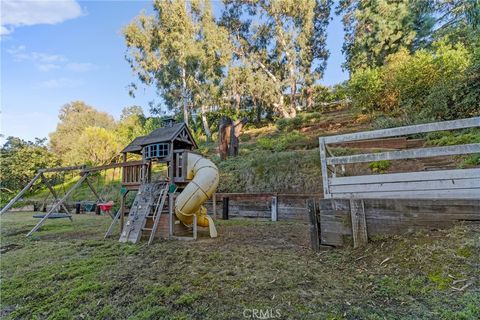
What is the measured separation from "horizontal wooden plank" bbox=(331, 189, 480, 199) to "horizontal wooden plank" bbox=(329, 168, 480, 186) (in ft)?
0.51

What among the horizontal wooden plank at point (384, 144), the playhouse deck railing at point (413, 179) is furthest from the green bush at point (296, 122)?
the playhouse deck railing at point (413, 179)

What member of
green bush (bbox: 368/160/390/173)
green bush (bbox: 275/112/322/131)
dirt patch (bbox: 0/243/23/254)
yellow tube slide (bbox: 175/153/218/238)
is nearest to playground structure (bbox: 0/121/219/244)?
yellow tube slide (bbox: 175/153/218/238)

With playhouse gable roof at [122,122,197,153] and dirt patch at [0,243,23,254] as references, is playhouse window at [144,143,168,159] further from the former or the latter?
dirt patch at [0,243,23,254]

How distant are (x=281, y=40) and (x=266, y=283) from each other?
21.0m

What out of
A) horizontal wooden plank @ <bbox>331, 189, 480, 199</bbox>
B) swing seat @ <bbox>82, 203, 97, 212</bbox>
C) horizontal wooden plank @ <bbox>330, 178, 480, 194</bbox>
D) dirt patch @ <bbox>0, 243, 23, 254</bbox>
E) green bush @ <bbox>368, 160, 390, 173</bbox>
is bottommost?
dirt patch @ <bbox>0, 243, 23, 254</bbox>

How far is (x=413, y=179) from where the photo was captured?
3.13m

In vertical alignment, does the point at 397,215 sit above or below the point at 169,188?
below

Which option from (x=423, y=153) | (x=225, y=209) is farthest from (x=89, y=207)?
(x=423, y=153)

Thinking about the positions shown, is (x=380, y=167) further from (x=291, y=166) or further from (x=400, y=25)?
(x=400, y=25)

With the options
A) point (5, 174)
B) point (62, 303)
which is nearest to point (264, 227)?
point (62, 303)

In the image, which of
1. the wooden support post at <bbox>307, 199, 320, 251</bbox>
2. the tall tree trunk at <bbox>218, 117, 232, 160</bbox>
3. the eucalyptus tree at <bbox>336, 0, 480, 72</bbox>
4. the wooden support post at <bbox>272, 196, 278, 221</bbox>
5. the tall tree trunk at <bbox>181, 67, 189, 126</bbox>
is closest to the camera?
the wooden support post at <bbox>307, 199, 320, 251</bbox>

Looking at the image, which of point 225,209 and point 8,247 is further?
point 225,209

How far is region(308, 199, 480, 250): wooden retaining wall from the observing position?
273 cm

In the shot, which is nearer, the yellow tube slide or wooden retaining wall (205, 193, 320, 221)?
the yellow tube slide
